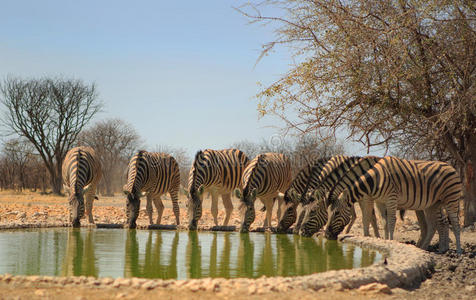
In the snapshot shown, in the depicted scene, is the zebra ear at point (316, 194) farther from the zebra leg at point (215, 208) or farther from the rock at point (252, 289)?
the rock at point (252, 289)

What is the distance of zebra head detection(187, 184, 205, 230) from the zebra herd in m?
0.02

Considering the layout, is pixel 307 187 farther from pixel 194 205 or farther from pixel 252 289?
pixel 252 289

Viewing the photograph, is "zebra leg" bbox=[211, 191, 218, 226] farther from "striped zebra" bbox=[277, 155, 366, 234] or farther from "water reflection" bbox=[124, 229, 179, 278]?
"water reflection" bbox=[124, 229, 179, 278]

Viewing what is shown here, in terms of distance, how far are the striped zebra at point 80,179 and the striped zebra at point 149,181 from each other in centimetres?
126

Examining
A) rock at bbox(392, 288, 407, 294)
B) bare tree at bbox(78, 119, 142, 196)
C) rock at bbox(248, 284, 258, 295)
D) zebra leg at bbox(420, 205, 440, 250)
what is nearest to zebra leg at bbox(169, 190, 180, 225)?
zebra leg at bbox(420, 205, 440, 250)

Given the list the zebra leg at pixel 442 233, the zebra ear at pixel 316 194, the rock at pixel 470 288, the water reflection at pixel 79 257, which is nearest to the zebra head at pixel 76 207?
the water reflection at pixel 79 257

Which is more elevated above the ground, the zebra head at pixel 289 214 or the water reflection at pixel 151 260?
the zebra head at pixel 289 214

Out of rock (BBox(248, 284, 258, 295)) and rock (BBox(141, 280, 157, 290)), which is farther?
rock (BBox(141, 280, 157, 290))

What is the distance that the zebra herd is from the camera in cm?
1139

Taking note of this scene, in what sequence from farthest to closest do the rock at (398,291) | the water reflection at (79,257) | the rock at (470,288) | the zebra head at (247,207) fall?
the zebra head at (247,207) < the water reflection at (79,257) < the rock at (470,288) < the rock at (398,291)

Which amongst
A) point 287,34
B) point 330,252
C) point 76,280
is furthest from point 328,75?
point 76,280

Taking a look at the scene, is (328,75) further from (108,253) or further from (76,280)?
(76,280)

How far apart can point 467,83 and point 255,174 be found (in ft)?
Result: 19.4

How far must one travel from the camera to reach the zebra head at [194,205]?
14352mm
